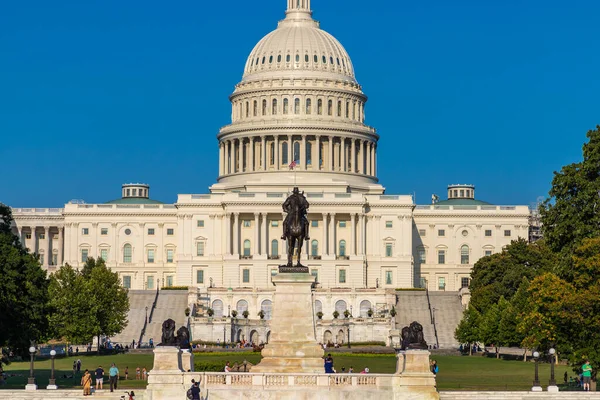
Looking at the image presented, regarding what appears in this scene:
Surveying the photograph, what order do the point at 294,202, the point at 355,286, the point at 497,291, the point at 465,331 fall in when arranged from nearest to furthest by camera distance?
the point at 294,202
the point at 465,331
the point at 497,291
the point at 355,286

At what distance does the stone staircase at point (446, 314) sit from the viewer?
140m

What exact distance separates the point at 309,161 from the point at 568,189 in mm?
112475

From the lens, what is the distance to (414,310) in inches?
6009

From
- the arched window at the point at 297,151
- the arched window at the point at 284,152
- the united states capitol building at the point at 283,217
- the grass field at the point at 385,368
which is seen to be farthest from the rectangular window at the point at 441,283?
the grass field at the point at 385,368

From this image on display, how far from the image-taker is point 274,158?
635 ft

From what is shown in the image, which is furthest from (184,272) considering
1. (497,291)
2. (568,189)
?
(568,189)

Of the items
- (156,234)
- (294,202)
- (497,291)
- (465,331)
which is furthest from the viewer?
(156,234)

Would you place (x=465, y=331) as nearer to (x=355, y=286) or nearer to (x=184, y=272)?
(x=355, y=286)

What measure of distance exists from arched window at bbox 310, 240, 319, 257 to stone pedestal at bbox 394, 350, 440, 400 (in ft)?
375

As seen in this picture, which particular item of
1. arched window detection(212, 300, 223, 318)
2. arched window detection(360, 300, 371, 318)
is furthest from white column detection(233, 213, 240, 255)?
arched window detection(360, 300, 371, 318)

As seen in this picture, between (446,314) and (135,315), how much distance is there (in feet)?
107

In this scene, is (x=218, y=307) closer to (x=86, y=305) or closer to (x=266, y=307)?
(x=266, y=307)

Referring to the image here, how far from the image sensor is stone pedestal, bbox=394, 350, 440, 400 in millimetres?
62531

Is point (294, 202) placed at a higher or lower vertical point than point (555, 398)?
higher
